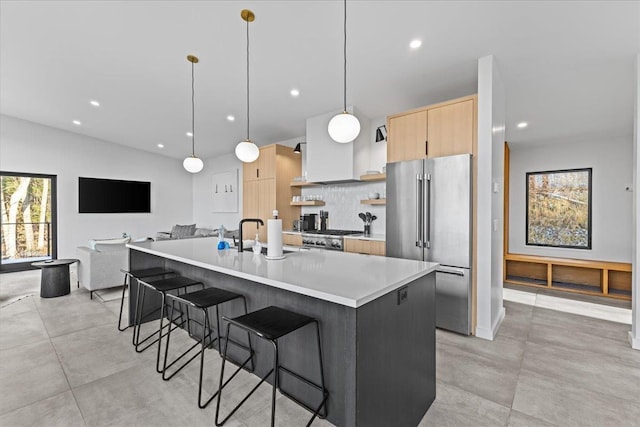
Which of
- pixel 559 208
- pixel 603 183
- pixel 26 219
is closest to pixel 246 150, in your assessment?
pixel 559 208

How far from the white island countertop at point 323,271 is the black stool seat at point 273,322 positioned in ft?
0.71

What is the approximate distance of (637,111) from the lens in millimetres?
2756

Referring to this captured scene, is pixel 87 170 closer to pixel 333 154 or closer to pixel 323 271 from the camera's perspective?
pixel 333 154

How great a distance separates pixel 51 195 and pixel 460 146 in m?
8.11


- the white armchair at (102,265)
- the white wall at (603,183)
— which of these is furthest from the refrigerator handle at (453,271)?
the white armchair at (102,265)

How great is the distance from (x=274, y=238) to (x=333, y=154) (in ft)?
8.88

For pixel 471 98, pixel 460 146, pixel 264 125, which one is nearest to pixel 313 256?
pixel 460 146

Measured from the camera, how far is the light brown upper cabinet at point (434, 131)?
312cm

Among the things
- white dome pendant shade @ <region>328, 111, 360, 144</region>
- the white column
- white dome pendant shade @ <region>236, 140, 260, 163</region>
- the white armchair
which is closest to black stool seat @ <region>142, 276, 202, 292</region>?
white dome pendant shade @ <region>236, 140, 260, 163</region>

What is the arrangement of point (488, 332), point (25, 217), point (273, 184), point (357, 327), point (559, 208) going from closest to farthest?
point (357, 327) → point (488, 332) → point (559, 208) → point (273, 184) → point (25, 217)

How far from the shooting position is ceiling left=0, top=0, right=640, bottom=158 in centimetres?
253

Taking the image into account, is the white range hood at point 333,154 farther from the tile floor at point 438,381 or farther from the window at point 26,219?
the window at point 26,219

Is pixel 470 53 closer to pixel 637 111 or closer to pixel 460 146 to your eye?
pixel 460 146

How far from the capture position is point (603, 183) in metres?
4.54
